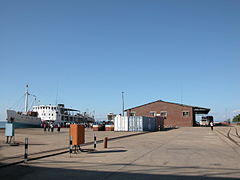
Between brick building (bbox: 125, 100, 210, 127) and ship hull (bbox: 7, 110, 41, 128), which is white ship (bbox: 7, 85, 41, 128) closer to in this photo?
ship hull (bbox: 7, 110, 41, 128)

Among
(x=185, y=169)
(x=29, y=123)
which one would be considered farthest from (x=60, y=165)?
(x=29, y=123)

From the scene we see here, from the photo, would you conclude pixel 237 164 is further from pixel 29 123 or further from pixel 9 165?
pixel 29 123

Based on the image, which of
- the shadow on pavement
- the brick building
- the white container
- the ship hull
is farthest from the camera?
the brick building

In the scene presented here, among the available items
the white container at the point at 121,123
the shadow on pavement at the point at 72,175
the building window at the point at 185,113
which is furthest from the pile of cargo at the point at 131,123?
the shadow on pavement at the point at 72,175

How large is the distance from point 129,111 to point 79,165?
62.1m

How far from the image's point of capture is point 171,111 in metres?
68.3

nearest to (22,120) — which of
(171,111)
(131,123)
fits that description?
(131,123)

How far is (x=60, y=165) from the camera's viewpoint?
406 inches

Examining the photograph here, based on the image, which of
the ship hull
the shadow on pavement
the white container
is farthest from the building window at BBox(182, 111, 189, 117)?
the shadow on pavement

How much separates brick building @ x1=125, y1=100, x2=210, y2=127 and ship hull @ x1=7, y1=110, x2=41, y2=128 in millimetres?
25606

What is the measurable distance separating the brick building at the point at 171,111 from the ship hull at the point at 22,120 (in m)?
25.6

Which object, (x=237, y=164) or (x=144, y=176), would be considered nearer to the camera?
(x=144, y=176)

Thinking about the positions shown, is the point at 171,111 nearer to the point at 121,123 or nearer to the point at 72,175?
the point at 121,123

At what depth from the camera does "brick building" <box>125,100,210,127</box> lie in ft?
219
